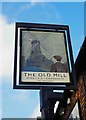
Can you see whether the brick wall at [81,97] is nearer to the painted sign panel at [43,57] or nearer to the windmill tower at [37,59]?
the painted sign panel at [43,57]

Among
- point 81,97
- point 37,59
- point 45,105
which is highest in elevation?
point 37,59

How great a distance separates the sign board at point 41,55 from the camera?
8.43 m

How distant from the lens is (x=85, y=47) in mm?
9055

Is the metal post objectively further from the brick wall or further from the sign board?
the brick wall

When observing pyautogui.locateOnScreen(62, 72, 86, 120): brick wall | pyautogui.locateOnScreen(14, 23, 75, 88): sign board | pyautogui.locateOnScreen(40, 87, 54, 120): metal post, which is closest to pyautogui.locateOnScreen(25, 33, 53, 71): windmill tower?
pyautogui.locateOnScreen(14, 23, 75, 88): sign board

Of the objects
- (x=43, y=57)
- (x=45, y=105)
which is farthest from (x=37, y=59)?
(x=45, y=105)

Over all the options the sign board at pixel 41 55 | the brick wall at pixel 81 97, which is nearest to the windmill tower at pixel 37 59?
the sign board at pixel 41 55

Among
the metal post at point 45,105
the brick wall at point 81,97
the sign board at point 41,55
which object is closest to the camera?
the metal post at point 45,105

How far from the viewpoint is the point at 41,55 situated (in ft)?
30.0

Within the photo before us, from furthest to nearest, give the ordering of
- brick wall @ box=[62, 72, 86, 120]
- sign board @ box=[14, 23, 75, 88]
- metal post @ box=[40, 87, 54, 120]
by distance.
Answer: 1. brick wall @ box=[62, 72, 86, 120]
2. sign board @ box=[14, 23, 75, 88]
3. metal post @ box=[40, 87, 54, 120]

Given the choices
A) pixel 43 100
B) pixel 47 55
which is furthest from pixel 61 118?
pixel 43 100

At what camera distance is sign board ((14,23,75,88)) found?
8.43 metres

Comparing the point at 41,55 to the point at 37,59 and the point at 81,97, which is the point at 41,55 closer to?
the point at 37,59

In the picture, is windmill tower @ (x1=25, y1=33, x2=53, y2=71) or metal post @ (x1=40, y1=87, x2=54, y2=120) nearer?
metal post @ (x1=40, y1=87, x2=54, y2=120)
